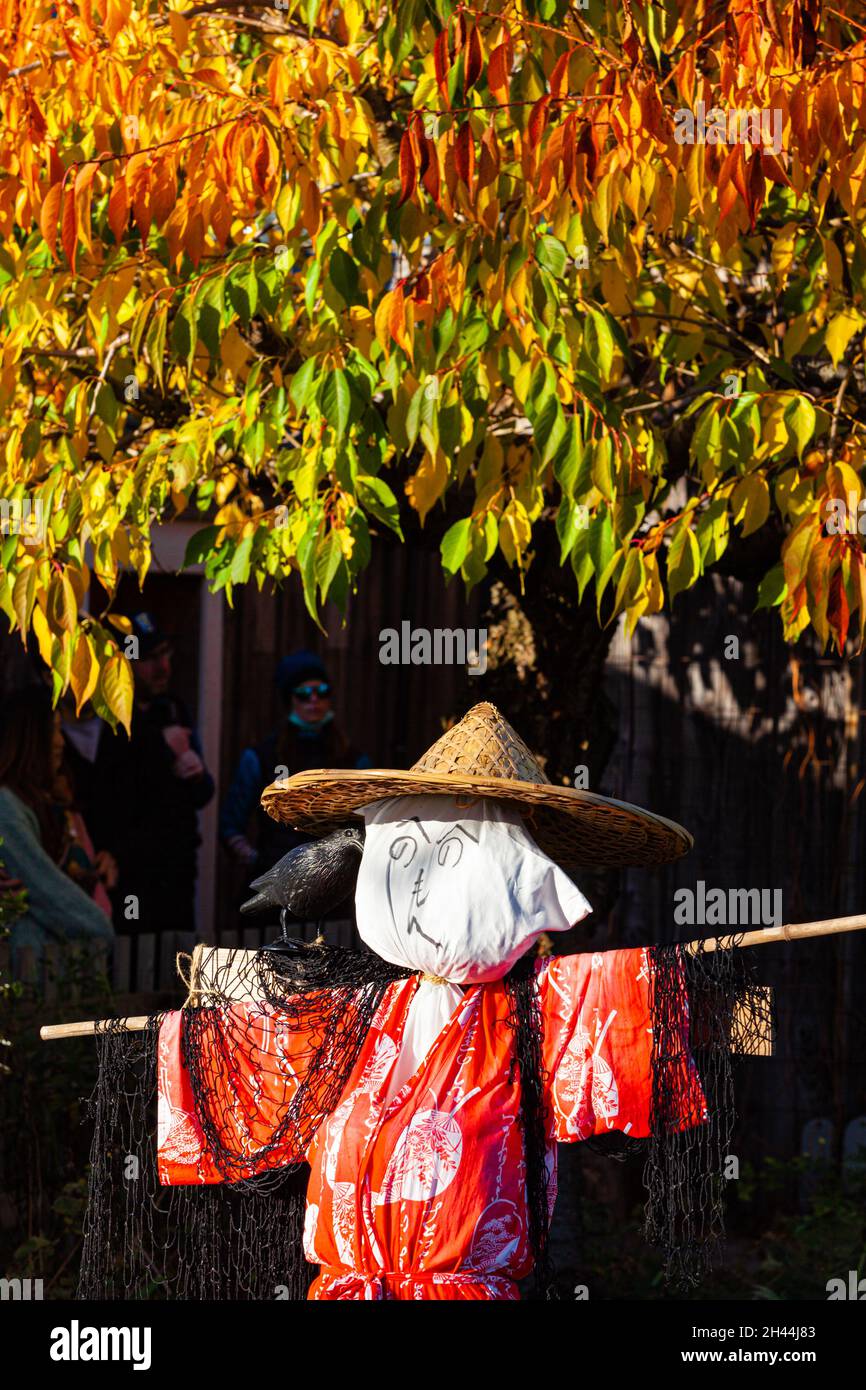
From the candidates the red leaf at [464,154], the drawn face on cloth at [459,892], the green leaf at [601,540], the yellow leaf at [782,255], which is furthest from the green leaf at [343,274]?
the yellow leaf at [782,255]

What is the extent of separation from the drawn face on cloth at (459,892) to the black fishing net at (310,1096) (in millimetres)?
158

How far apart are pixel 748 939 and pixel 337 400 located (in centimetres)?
141

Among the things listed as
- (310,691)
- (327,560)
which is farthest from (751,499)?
(310,691)

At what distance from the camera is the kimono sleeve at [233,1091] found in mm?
3242

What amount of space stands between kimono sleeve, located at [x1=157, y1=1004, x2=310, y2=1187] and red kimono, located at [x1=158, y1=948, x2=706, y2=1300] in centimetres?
1

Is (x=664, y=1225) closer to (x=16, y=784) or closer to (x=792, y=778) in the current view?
(x=792, y=778)

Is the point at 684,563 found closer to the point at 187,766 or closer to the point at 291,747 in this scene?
the point at 291,747

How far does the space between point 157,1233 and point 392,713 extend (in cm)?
345

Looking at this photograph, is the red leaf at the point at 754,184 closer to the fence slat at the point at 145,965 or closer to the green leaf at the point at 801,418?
the green leaf at the point at 801,418

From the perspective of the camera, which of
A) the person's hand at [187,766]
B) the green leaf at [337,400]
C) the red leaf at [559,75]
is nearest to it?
the red leaf at [559,75]

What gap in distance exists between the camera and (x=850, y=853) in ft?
20.7

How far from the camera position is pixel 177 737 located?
708 cm

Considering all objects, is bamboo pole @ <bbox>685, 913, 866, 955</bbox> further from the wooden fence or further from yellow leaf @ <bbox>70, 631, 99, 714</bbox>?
the wooden fence
